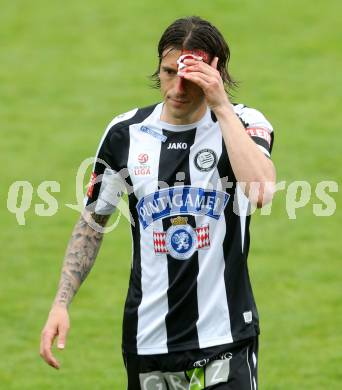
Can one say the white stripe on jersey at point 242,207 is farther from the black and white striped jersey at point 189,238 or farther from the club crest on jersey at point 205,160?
the club crest on jersey at point 205,160

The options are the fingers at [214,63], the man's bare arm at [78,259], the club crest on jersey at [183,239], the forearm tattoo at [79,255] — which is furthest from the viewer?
the forearm tattoo at [79,255]

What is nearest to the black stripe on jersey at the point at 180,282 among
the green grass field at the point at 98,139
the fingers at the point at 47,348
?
the fingers at the point at 47,348

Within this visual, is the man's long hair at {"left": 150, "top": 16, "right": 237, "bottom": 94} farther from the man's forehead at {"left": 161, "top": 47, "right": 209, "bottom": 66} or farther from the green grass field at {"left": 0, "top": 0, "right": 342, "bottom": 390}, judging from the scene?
the green grass field at {"left": 0, "top": 0, "right": 342, "bottom": 390}

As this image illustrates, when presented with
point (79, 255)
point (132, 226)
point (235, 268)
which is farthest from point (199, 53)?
point (79, 255)

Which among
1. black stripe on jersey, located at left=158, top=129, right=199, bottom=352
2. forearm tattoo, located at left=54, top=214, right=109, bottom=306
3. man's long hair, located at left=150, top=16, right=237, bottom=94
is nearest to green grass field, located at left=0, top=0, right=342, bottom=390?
forearm tattoo, located at left=54, top=214, right=109, bottom=306

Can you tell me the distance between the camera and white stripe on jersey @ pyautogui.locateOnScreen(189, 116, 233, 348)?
5.48m

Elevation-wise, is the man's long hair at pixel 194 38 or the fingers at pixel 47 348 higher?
the man's long hair at pixel 194 38

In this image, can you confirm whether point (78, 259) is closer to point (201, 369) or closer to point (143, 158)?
point (143, 158)

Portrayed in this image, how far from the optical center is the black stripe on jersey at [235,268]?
216 inches

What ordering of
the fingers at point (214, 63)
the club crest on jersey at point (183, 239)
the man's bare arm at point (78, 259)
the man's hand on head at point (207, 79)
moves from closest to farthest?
the man's hand on head at point (207, 79) → the fingers at point (214, 63) → the club crest on jersey at point (183, 239) → the man's bare arm at point (78, 259)

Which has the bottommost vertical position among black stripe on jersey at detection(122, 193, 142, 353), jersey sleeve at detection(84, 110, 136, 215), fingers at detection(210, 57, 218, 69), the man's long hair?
black stripe on jersey at detection(122, 193, 142, 353)

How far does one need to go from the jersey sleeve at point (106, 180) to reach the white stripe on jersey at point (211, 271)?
1.29 feet

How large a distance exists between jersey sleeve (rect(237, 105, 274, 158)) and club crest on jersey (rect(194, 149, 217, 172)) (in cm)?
19

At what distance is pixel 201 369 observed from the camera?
552cm
